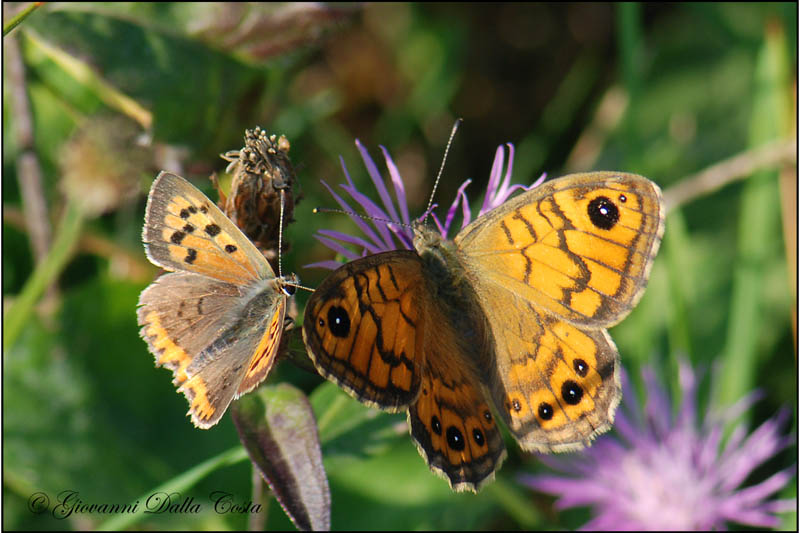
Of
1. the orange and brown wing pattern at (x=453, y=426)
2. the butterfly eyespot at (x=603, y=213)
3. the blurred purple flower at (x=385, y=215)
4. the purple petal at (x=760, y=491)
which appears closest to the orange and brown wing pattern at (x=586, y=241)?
the butterfly eyespot at (x=603, y=213)

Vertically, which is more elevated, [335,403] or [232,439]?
[335,403]

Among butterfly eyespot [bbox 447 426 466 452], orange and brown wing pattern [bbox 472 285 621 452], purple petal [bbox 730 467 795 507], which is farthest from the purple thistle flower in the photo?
butterfly eyespot [bbox 447 426 466 452]

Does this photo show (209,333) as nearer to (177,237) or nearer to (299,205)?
(177,237)

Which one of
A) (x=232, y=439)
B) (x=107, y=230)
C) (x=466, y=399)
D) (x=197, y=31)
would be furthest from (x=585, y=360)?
(x=107, y=230)

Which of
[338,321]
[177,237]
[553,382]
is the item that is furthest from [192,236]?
[553,382]

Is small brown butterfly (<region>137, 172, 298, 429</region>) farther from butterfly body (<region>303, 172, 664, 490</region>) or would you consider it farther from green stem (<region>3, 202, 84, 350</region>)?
green stem (<region>3, 202, 84, 350</region>)

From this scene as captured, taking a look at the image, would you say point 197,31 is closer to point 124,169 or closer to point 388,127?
point 124,169

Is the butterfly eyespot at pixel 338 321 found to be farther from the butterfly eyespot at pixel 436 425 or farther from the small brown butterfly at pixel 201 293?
the butterfly eyespot at pixel 436 425
